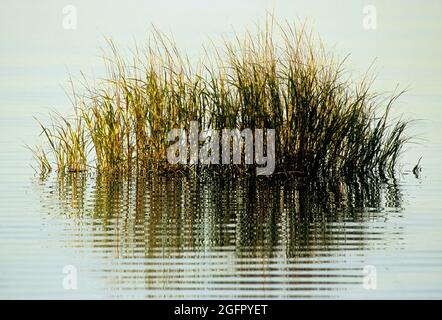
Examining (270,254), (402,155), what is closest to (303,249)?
(270,254)

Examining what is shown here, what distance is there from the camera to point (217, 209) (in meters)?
7.15

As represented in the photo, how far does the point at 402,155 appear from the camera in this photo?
948 cm

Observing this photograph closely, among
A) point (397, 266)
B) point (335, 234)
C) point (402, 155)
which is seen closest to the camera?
point (397, 266)

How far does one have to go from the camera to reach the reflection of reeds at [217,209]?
19.9 feet

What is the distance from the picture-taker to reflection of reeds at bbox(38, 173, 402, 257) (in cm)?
606

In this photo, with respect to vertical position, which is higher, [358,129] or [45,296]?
[358,129]

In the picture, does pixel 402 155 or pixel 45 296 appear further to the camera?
pixel 402 155
